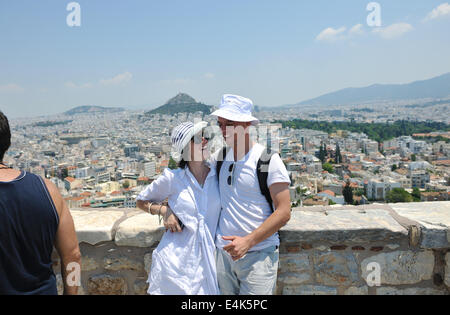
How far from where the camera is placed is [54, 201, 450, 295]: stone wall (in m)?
1.64

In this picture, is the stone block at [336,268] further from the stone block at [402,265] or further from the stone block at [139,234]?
the stone block at [139,234]

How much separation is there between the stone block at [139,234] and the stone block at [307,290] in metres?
0.73

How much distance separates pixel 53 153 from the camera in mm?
40812

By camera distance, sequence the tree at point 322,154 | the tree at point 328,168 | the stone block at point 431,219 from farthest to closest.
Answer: the tree at point 322,154 → the tree at point 328,168 → the stone block at point 431,219

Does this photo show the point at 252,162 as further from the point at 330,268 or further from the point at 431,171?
the point at 431,171

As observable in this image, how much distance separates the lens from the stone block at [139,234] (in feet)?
5.44

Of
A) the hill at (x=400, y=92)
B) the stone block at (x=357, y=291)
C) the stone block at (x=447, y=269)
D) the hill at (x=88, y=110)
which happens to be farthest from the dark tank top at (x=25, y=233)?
the hill at (x=400, y=92)

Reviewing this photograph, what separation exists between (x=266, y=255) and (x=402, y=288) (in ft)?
2.91

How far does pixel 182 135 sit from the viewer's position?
4.46 ft

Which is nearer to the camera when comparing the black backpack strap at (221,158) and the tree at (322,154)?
the black backpack strap at (221,158)

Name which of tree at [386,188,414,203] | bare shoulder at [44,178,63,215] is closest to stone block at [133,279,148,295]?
bare shoulder at [44,178,63,215]

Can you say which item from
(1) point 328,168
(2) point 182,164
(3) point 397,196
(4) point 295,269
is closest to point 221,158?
(2) point 182,164

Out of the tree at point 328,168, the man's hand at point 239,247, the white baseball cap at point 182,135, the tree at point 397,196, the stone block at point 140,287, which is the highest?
the white baseball cap at point 182,135

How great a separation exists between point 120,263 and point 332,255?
1.12m
